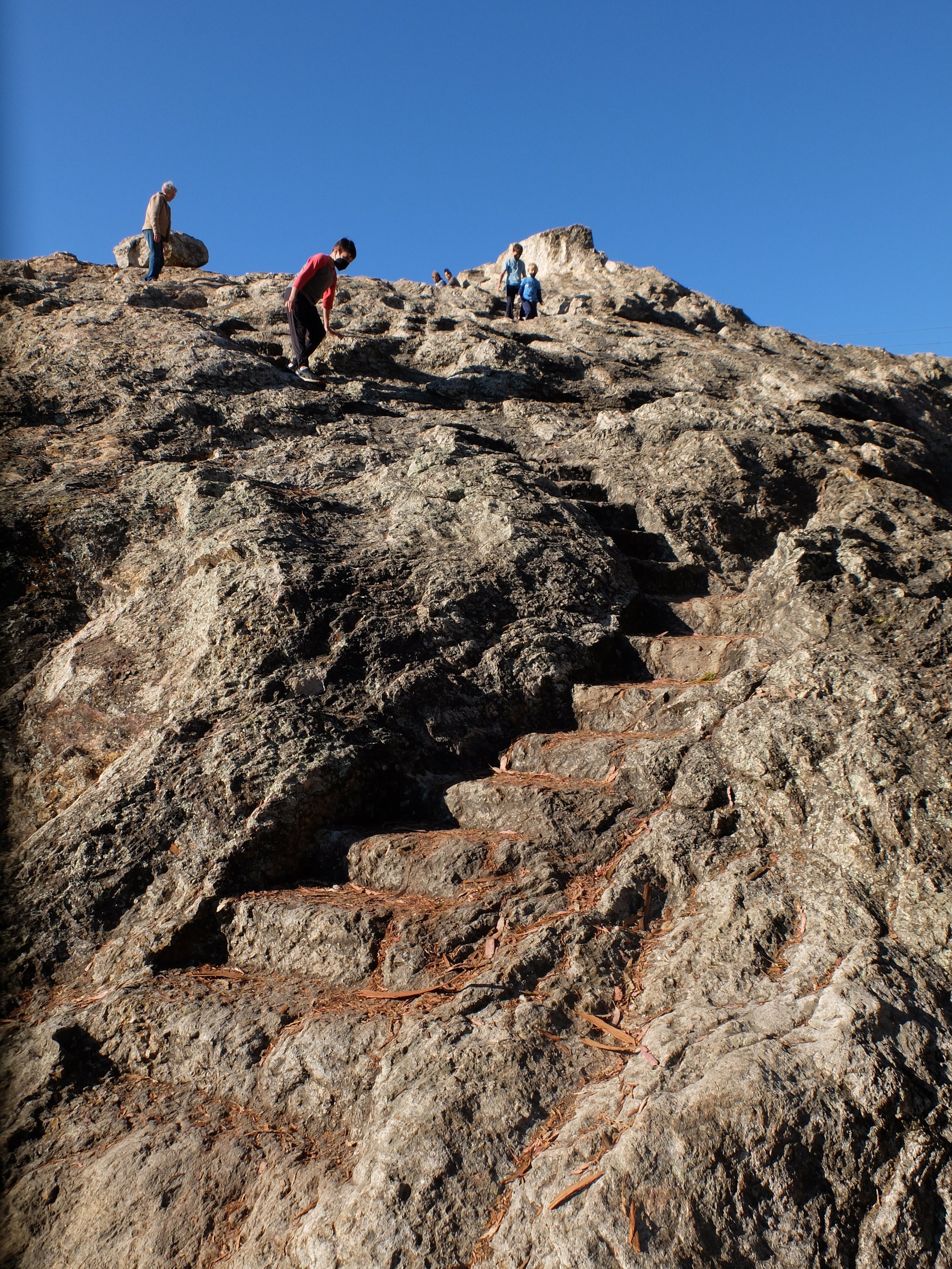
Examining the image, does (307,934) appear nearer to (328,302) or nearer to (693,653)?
(693,653)

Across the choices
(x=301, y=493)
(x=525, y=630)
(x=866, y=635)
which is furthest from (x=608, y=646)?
(x=301, y=493)

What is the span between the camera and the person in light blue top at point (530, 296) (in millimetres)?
15930

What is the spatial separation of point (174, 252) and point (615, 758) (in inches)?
637

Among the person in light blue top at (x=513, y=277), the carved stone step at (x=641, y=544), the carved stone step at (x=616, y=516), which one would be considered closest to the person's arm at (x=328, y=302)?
the carved stone step at (x=616, y=516)

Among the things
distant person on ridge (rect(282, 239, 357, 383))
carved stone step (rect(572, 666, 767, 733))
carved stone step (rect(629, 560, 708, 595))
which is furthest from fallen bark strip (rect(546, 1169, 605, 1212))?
distant person on ridge (rect(282, 239, 357, 383))

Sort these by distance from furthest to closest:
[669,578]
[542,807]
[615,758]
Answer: [669,578] < [615,758] < [542,807]

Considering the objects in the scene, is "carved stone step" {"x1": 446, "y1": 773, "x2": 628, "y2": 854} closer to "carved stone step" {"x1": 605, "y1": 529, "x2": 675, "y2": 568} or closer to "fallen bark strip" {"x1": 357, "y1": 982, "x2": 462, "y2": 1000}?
"fallen bark strip" {"x1": 357, "y1": 982, "x2": 462, "y2": 1000}

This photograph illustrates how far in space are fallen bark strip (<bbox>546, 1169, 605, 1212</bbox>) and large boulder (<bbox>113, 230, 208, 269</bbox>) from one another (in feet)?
57.0

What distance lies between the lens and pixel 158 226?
13203 millimetres

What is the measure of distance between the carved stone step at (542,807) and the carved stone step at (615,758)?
8 centimetres

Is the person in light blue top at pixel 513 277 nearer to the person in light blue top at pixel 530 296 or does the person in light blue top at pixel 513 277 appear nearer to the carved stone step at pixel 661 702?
the person in light blue top at pixel 530 296

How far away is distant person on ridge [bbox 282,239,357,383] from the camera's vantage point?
387 inches

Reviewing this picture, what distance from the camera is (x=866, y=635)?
16.1 ft

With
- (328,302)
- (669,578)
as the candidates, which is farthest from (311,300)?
(669,578)
